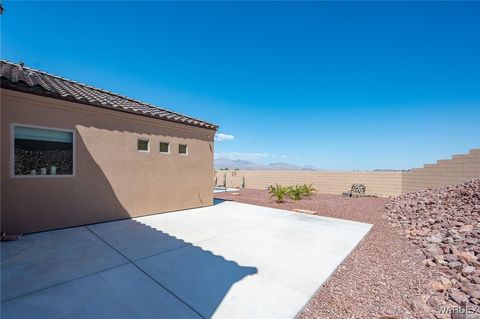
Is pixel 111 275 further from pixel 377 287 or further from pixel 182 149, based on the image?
pixel 182 149

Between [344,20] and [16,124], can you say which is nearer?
[16,124]

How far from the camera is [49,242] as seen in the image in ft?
15.5

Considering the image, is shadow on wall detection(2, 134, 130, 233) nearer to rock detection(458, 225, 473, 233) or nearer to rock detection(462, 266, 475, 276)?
rock detection(462, 266, 475, 276)

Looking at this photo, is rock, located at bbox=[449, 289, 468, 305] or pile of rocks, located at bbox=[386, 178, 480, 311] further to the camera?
pile of rocks, located at bbox=[386, 178, 480, 311]

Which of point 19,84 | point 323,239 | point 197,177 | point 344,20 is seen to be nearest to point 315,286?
point 323,239

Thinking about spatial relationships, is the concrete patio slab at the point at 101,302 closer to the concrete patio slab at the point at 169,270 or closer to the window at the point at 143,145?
the concrete patio slab at the point at 169,270

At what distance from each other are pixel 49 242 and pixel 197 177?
17.7 ft

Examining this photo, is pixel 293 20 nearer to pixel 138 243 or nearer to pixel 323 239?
pixel 323 239

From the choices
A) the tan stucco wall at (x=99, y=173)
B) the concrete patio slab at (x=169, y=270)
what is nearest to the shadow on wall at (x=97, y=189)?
the tan stucco wall at (x=99, y=173)

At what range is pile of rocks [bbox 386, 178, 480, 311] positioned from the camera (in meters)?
3.31

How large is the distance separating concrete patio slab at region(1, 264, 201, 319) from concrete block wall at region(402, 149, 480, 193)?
16480 mm

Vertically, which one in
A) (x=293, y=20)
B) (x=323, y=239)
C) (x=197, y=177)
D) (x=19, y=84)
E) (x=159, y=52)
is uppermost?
(x=293, y=20)

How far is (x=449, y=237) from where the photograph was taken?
5.24 metres

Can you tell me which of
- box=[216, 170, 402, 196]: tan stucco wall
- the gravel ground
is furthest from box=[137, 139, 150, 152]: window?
box=[216, 170, 402, 196]: tan stucco wall
